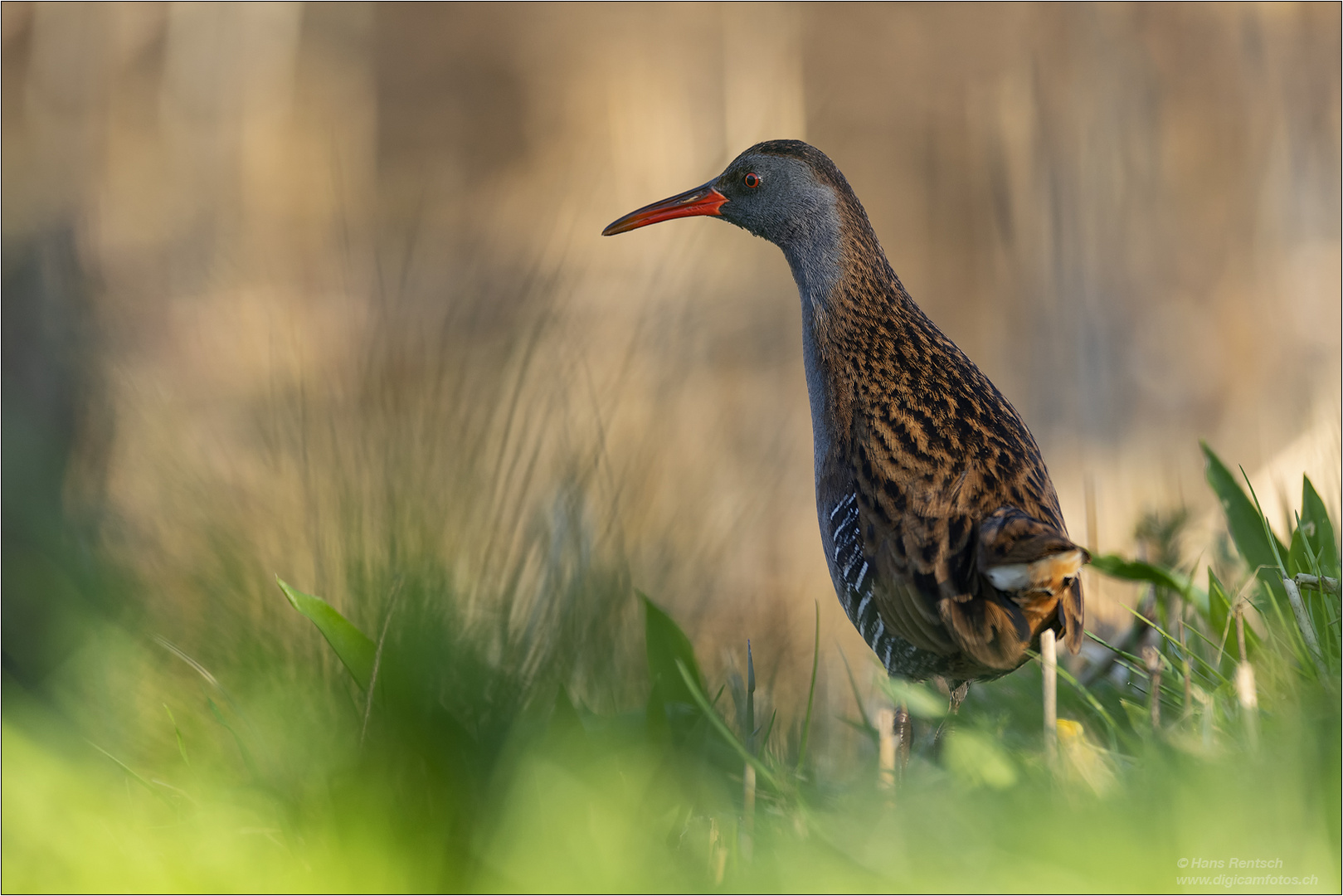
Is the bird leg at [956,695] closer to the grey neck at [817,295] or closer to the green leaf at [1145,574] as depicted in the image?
the green leaf at [1145,574]

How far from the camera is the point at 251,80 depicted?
5.65 m

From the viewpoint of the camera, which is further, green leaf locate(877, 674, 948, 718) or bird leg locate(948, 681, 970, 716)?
bird leg locate(948, 681, 970, 716)

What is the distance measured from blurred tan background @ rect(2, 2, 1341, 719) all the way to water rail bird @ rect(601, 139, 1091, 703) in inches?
6.0

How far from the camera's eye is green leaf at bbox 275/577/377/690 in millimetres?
973

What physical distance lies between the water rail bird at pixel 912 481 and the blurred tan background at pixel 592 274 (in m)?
0.15

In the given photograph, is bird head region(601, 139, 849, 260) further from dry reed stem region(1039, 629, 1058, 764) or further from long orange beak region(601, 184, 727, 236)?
dry reed stem region(1039, 629, 1058, 764)

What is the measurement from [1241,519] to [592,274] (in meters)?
2.06

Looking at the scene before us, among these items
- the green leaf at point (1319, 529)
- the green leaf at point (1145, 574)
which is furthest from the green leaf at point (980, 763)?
the green leaf at point (1319, 529)

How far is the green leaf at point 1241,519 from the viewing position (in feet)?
5.58

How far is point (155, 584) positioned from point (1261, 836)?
1.09 meters

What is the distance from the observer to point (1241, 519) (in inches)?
69.1

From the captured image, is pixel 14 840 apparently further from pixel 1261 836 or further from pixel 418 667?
pixel 1261 836

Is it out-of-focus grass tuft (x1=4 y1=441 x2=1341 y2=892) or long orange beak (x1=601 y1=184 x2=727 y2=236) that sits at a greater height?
long orange beak (x1=601 y1=184 x2=727 y2=236)

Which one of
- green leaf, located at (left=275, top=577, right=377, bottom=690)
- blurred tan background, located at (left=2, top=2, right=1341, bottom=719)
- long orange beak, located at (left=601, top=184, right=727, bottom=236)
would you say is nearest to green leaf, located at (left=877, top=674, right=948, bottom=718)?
blurred tan background, located at (left=2, top=2, right=1341, bottom=719)
